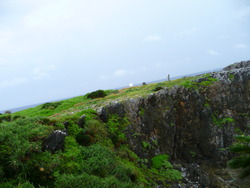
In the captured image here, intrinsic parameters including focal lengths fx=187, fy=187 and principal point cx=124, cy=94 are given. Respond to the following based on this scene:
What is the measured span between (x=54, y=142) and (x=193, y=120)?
61.0 feet

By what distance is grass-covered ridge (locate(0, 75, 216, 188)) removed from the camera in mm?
10164

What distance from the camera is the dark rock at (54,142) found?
40.0 feet

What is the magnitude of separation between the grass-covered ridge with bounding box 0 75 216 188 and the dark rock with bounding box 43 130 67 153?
26 centimetres

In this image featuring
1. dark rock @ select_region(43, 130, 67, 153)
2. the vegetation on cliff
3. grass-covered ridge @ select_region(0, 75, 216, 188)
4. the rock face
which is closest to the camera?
grass-covered ridge @ select_region(0, 75, 216, 188)

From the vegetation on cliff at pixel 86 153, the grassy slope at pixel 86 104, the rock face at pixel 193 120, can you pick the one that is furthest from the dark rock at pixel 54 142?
the grassy slope at pixel 86 104

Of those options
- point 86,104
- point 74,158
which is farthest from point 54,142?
point 86,104

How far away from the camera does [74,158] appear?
12.5 metres

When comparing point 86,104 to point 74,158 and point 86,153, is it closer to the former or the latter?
point 86,153

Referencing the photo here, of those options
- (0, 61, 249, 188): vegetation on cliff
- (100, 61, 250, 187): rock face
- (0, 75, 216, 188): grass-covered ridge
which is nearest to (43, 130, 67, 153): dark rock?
(0, 61, 249, 188): vegetation on cliff

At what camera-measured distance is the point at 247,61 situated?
112ft

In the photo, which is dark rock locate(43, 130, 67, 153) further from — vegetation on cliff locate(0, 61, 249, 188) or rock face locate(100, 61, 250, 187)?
rock face locate(100, 61, 250, 187)

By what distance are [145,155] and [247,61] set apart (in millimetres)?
28384

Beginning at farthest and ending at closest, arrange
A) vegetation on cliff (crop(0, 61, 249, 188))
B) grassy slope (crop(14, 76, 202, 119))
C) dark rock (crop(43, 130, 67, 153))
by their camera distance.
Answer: grassy slope (crop(14, 76, 202, 119))
dark rock (crop(43, 130, 67, 153))
vegetation on cliff (crop(0, 61, 249, 188))

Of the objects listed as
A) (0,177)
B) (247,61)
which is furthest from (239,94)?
(0,177)
